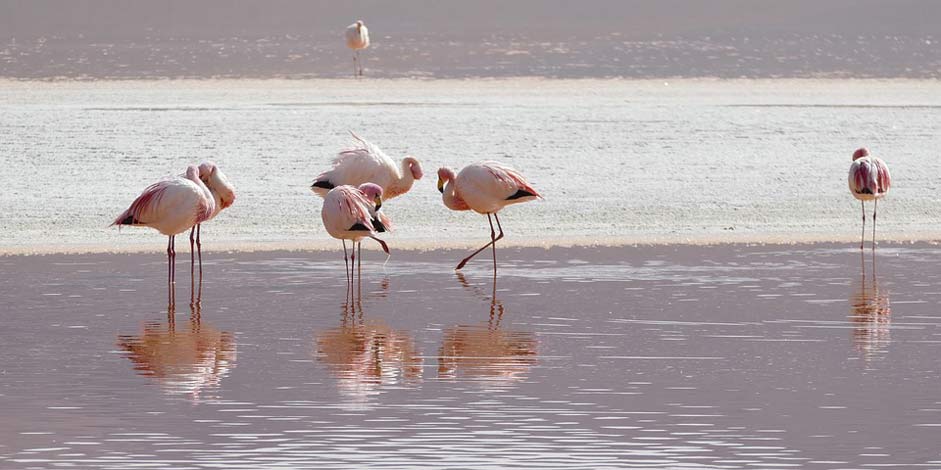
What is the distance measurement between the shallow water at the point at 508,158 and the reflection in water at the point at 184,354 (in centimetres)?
448

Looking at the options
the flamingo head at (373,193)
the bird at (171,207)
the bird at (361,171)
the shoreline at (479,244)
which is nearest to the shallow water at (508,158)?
the shoreline at (479,244)

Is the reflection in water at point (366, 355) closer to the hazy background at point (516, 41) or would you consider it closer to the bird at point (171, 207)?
the bird at point (171, 207)

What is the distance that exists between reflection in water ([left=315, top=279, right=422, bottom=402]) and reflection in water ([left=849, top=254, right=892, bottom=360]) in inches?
89.0

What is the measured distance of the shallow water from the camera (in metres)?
15.2

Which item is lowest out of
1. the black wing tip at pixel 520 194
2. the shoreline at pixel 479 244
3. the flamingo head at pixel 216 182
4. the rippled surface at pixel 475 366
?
the rippled surface at pixel 475 366

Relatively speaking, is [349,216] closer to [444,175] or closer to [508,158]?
Answer: [444,175]

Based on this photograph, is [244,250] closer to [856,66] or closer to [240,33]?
[856,66]

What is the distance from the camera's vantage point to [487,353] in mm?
8695

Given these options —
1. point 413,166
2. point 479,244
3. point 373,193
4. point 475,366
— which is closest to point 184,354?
point 475,366

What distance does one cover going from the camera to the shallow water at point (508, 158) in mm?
15242

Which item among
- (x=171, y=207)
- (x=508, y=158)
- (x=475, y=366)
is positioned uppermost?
(x=508, y=158)

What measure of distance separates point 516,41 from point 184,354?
119 feet

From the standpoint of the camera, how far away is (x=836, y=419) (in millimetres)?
6973

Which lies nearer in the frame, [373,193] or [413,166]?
[373,193]
